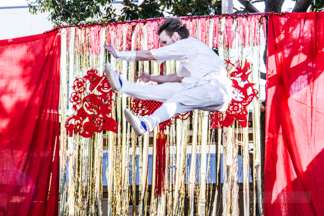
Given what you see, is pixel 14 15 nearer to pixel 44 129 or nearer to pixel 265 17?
pixel 44 129

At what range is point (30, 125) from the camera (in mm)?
4504

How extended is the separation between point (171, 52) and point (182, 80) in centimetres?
40

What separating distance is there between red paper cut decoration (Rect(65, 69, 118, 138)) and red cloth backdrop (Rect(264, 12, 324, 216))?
170cm

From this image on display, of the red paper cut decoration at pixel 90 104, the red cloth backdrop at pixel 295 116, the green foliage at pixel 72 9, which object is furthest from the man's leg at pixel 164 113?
the green foliage at pixel 72 9

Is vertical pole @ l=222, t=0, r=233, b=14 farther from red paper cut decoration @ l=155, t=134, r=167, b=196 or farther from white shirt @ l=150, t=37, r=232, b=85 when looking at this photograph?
red paper cut decoration @ l=155, t=134, r=167, b=196

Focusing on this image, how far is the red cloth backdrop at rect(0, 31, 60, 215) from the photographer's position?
4414 mm

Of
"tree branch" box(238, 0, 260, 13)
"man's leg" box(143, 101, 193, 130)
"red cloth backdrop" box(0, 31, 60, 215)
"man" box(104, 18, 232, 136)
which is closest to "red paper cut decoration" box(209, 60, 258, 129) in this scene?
"man" box(104, 18, 232, 136)

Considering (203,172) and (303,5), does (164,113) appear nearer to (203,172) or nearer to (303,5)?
(203,172)

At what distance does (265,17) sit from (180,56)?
120 cm

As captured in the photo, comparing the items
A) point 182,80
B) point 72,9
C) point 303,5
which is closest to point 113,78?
point 182,80

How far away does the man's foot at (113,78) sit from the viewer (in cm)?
329

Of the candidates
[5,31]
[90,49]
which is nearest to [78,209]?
[90,49]

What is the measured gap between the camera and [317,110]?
396cm

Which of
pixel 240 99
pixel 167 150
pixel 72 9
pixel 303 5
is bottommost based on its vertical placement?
pixel 167 150
